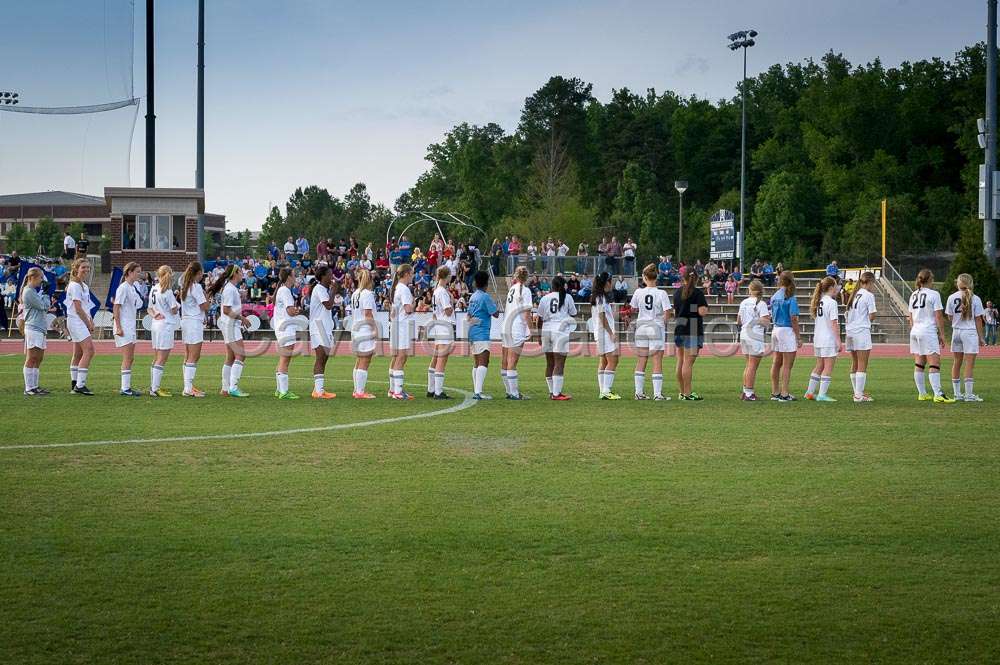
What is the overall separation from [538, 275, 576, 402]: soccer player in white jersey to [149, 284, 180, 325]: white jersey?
18.7ft

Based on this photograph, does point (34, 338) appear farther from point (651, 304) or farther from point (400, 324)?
point (651, 304)

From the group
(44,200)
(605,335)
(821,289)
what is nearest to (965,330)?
(821,289)

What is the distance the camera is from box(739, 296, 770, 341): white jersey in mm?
16438

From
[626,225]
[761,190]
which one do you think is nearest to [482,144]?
[626,225]

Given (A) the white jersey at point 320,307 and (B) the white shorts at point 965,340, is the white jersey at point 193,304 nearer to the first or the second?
(A) the white jersey at point 320,307

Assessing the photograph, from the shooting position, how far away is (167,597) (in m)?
5.75

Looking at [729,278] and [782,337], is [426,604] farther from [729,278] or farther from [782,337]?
[729,278]

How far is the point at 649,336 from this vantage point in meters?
16.4

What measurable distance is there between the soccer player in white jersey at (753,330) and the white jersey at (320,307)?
6.43m

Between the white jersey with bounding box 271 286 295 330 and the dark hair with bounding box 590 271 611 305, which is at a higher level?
the dark hair with bounding box 590 271 611 305

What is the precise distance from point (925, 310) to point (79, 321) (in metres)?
12.9

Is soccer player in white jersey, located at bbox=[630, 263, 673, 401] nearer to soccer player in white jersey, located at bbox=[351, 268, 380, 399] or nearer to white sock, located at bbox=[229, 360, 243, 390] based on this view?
soccer player in white jersey, located at bbox=[351, 268, 380, 399]

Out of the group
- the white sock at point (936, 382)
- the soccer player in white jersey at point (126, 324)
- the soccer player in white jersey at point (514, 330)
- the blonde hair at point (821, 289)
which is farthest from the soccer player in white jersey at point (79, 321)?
the white sock at point (936, 382)

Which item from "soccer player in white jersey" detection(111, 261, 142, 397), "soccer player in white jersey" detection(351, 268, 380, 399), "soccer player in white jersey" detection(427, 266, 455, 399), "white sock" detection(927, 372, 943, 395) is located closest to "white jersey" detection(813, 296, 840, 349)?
"white sock" detection(927, 372, 943, 395)
